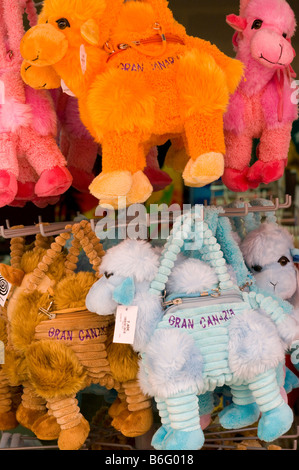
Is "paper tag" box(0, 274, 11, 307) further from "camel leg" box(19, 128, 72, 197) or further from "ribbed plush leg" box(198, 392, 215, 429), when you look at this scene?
"ribbed plush leg" box(198, 392, 215, 429)

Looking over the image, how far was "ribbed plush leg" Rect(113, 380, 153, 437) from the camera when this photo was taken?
3.50 feet

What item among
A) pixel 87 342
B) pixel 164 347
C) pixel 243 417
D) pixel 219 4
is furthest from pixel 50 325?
pixel 219 4

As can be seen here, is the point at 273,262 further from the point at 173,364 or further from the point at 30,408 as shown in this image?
the point at 30,408

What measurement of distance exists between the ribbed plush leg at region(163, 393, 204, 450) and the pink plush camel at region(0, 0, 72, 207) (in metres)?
0.51

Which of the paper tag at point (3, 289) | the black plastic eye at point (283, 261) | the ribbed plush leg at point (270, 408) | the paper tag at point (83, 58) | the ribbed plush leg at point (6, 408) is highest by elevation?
the paper tag at point (83, 58)

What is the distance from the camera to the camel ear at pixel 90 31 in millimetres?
903

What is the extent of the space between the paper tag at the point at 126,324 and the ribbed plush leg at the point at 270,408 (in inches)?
10.3

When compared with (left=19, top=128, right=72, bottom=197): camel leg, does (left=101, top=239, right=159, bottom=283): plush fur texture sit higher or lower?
lower

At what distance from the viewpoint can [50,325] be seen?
1047 mm

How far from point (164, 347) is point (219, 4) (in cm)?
131

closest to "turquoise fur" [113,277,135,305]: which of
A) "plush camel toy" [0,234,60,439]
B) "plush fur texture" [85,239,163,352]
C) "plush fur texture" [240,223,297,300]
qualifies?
"plush fur texture" [85,239,163,352]

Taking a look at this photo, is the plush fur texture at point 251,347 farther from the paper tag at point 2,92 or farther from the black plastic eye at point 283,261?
the paper tag at point 2,92

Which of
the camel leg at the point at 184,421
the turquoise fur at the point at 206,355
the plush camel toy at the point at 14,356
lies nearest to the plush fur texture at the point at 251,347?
the turquoise fur at the point at 206,355

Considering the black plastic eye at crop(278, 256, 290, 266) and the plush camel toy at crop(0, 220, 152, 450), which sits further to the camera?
the black plastic eye at crop(278, 256, 290, 266)
